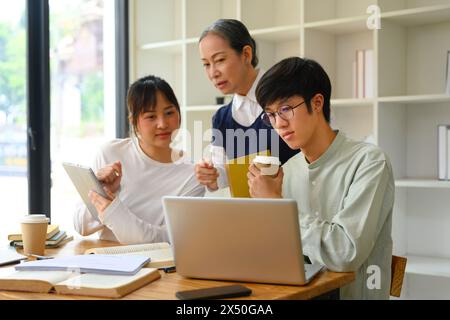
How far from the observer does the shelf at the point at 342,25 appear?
9.90 ft

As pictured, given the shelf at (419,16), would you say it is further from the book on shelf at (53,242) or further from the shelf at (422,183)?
the book on shelf at (53,242)

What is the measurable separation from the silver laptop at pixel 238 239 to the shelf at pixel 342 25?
1.83m

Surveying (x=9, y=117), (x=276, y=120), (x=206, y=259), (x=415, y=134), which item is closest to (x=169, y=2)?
(x=9, y=117)

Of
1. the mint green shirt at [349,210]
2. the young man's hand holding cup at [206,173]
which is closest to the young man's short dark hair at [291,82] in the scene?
the mint green shirt at [349,210]

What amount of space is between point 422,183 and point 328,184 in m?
1.28

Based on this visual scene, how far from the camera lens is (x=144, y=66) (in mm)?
3898

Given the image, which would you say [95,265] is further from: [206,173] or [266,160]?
[206,173]

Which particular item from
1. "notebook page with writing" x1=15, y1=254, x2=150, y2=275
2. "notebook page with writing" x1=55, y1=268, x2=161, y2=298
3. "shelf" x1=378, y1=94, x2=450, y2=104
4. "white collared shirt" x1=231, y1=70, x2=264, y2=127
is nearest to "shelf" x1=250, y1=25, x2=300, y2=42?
"shelf" x1=378, y1=94, x2=450, y2=104

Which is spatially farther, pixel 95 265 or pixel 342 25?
pixel 342 25

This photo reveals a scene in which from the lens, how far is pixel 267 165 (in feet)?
5.58

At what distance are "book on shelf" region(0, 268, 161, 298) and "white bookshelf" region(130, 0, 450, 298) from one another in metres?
1.81

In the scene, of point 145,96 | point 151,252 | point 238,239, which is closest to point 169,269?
point 151,252

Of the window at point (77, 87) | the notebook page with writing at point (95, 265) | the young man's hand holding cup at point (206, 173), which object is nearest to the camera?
the notebook page with writing at point (95, 265)

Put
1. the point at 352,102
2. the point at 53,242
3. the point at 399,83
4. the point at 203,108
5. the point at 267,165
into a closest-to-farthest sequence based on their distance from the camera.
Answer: the point at 267,165 → the point at 53,242 → the point at 352,102 → the point at 399,83 → the point at 203,108
